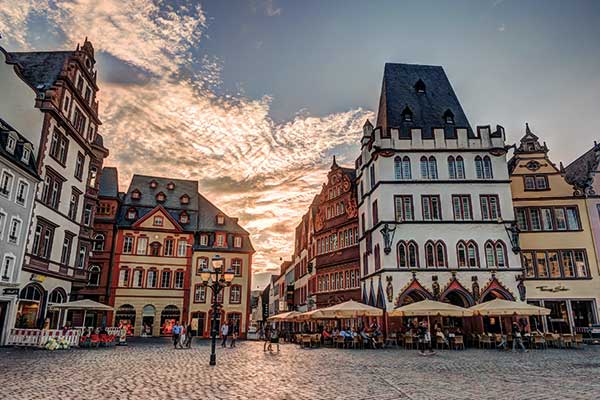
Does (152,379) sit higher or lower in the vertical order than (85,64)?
lower

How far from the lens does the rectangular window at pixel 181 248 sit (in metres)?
52.5

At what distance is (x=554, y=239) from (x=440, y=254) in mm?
11278

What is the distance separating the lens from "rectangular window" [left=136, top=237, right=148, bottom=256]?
5109 centimetres

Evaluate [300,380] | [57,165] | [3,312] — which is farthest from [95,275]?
[300,380]

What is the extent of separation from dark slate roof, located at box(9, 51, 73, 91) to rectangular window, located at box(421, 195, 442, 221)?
95.9 feet

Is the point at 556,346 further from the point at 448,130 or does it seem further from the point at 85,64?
the point at 85,64

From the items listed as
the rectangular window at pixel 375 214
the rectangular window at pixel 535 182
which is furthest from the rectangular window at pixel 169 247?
the rectangular window at pixel 535 182

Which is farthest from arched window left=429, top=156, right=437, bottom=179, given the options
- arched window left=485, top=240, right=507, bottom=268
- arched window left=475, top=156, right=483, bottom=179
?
arched window left=485, top=240, right=507, bottom=268

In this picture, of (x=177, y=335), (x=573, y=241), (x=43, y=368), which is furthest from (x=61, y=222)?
(x=573, y=241)

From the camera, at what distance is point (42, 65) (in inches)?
1366

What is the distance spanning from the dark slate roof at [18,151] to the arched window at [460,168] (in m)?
30.8

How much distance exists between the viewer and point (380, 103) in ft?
142

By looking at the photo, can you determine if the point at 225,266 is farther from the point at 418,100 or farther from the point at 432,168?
the point at 418,100

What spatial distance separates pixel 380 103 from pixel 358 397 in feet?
118
